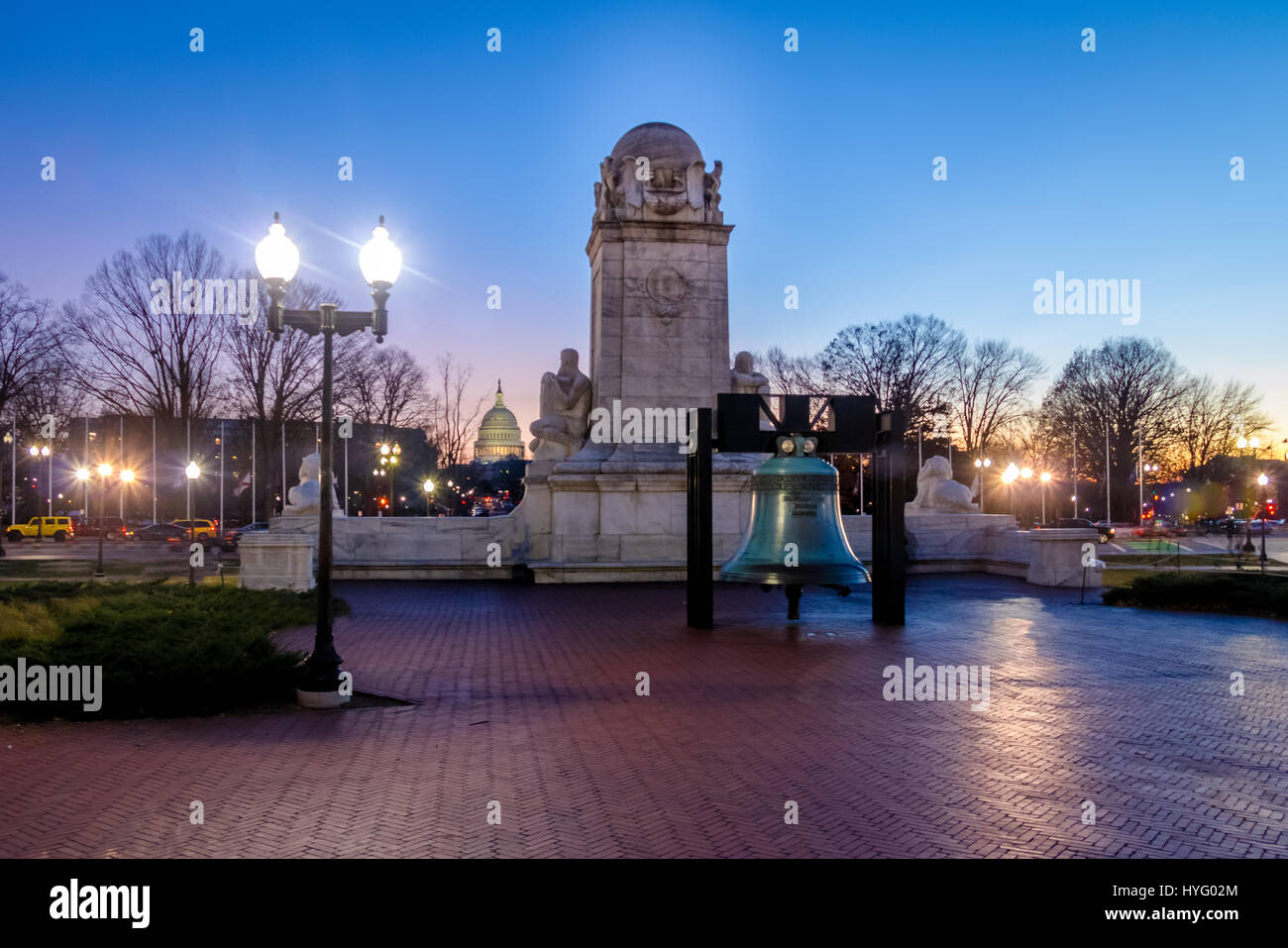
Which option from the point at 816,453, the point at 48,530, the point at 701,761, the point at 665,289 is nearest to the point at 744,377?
the point at 665,289

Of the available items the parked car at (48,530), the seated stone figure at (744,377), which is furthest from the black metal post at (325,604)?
the parked car at (48,530)

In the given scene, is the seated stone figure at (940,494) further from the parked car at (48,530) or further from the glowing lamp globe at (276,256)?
the parked car at (48,530)

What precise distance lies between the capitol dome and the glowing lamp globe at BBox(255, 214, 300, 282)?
53.6 feet

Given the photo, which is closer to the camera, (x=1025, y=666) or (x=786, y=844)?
(x=786, y=844)

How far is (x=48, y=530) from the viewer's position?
71.2 metres

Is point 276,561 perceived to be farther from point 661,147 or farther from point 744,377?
point 661,147

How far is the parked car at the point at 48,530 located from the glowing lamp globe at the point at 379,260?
224 ft

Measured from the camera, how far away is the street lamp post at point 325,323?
32.9 feet

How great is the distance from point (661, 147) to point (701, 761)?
2063 cm

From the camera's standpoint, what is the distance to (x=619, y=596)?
20.7 meters

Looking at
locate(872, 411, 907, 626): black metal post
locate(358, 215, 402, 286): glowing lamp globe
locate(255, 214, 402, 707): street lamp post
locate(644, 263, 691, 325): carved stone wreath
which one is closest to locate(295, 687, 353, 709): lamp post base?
locate(255, 214, 402, 707): street lamp post
